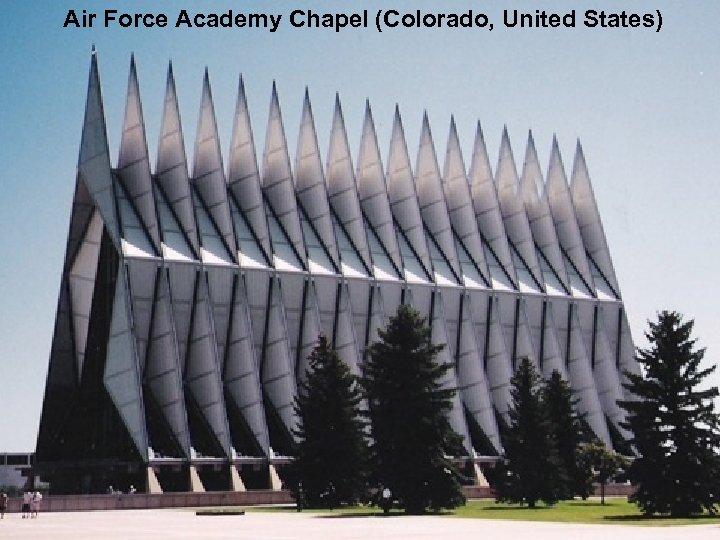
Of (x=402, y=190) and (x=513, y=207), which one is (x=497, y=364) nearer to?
(x=513, y=207)

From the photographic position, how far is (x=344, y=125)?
63.7 meters

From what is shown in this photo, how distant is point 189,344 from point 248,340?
328 cm

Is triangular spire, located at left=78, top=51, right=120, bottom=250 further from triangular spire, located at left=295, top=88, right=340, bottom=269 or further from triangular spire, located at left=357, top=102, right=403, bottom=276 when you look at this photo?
triangular spire, located at left=357, top=102, right=403, bottom=276

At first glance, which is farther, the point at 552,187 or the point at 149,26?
the point at 552,187

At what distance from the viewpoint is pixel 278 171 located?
61.3 metres

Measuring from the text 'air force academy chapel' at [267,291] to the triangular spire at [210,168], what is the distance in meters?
0.12

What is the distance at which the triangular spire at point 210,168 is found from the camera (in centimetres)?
5841

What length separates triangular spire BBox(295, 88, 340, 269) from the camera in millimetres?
61969

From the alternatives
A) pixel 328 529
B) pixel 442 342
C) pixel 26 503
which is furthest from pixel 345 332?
pixel 328 529

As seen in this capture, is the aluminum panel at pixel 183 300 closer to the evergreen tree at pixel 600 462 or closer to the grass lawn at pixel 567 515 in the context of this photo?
the grass lawn at pixel 567 515

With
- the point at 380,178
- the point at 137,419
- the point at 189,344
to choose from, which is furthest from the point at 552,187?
the point at 137,419

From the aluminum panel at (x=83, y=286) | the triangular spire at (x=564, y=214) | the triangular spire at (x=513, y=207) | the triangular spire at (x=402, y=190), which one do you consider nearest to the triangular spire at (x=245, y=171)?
the aluminum panel at (x=83, y=286)

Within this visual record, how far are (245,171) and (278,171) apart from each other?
2162mm

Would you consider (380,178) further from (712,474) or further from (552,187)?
(712,474)
